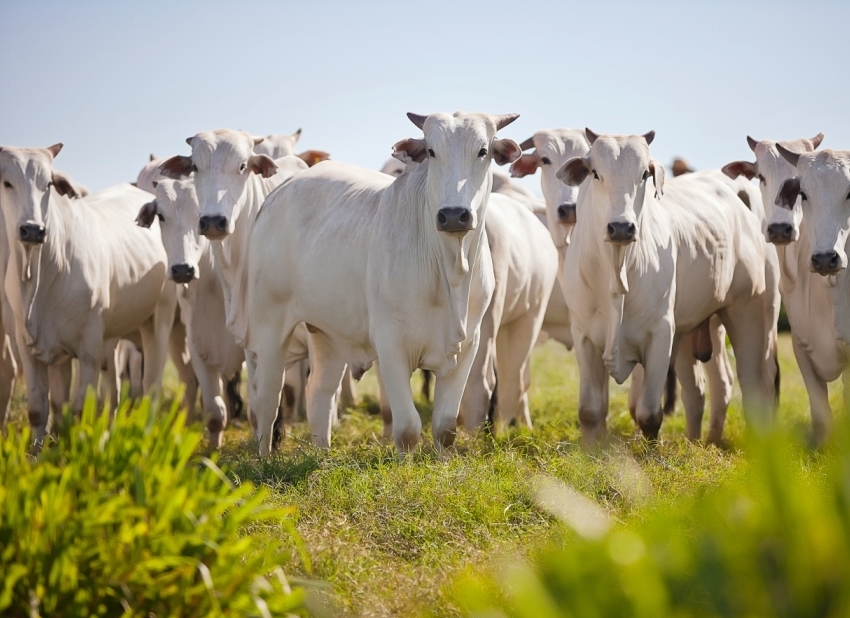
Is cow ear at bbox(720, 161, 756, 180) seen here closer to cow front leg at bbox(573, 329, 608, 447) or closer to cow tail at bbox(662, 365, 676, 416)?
cow front leg at bbox(573, 329, 608, 447)

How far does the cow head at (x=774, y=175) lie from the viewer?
739 cm

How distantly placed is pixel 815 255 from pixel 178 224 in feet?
15.7

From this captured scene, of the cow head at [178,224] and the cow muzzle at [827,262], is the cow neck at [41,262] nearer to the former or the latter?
the cow head at [178,224]

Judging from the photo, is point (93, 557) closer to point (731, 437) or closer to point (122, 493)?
point (122, 493)

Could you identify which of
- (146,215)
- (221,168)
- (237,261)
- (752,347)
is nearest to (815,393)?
(752,347)

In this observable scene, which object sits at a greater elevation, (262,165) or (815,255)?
(262,165)

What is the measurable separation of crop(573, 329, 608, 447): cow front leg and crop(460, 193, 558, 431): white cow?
657 mm

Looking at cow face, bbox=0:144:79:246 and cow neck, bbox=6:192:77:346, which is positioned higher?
cow face, bbox=0:144:79:246

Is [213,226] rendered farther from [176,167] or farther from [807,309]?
[807,309]

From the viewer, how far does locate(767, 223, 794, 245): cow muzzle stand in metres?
7.36

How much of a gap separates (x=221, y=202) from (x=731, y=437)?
441 cm

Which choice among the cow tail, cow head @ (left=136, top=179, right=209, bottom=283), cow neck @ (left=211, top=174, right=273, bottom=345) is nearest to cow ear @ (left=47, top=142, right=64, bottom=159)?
cow head @ (left=136, top=179, right=209, bottom=283)

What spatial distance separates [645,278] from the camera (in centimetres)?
715

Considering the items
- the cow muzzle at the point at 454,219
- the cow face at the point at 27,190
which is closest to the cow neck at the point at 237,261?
the cow face at the point at 27,190
